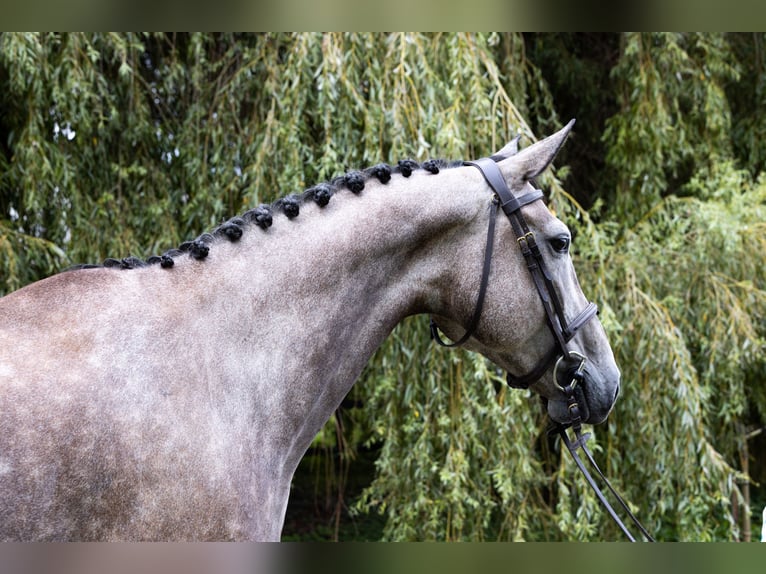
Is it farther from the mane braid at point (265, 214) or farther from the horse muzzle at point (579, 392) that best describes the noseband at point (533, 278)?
the mane braid at point (265, 214)

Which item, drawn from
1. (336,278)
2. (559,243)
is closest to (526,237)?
(559,243)

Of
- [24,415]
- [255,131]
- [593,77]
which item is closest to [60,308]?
[24,415]

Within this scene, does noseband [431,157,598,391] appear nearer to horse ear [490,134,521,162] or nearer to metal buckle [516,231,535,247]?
metal buckle [516,231,535,247]

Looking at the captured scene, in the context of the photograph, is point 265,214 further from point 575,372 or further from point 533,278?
point 575,372

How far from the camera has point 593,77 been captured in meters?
5.64

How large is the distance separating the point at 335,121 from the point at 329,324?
88.9 inches

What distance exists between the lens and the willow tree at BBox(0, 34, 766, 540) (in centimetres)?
362

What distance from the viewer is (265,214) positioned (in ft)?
5.55

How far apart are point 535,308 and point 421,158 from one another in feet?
5.79

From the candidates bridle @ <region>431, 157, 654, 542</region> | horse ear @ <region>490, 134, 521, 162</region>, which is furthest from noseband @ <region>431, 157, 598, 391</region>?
horse ear @ <region>490, 134, 521, 162</region>

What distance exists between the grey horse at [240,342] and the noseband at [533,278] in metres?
0.02

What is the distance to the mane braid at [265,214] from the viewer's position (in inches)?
64.7

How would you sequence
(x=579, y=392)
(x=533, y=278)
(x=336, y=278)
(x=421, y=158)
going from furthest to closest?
(x=421, y=158)
(x=579, y=392)
(x=533, y=278)
(x=336, y=278)

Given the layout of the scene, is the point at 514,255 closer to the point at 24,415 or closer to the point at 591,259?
the point at 24,415
